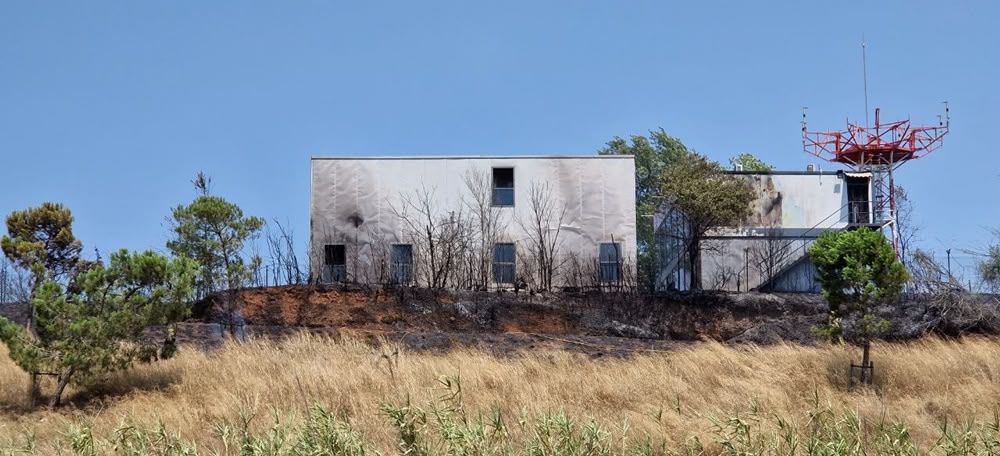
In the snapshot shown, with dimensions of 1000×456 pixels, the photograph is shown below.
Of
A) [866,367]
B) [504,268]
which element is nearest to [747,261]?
[504,268]

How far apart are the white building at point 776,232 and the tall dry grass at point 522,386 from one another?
1146 cm

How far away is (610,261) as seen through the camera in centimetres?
2956

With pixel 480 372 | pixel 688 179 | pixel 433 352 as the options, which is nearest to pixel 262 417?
pixel 480 372

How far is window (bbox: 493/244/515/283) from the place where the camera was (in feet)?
96.1

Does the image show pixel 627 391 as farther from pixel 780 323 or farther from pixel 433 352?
pixel 780 323

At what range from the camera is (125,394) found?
52.3ft

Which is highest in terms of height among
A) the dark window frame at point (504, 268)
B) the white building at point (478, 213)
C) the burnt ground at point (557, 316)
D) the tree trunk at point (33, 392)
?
the white building at point (478, 213)

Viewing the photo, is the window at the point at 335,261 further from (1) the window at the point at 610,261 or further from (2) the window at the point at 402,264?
(1) the window at the point at 610,261

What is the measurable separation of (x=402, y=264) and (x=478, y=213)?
100 inches

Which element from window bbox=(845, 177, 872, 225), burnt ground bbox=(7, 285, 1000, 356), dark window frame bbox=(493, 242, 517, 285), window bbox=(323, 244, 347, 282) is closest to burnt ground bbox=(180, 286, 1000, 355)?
burnt ground bbox=(7, 285, 1000, 356)

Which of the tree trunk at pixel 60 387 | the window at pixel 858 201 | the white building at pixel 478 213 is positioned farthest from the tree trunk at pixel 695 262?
the tree trunk at pixel 60 387

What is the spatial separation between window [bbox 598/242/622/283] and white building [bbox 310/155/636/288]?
0.10ft

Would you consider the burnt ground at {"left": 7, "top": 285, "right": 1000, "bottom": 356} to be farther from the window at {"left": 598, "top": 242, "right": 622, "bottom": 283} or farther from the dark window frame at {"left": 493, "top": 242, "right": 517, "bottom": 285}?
the dark window frame at {"left": 493, "top": 242, "right": 517, "bottom": 285}

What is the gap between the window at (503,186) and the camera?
3025 cm
